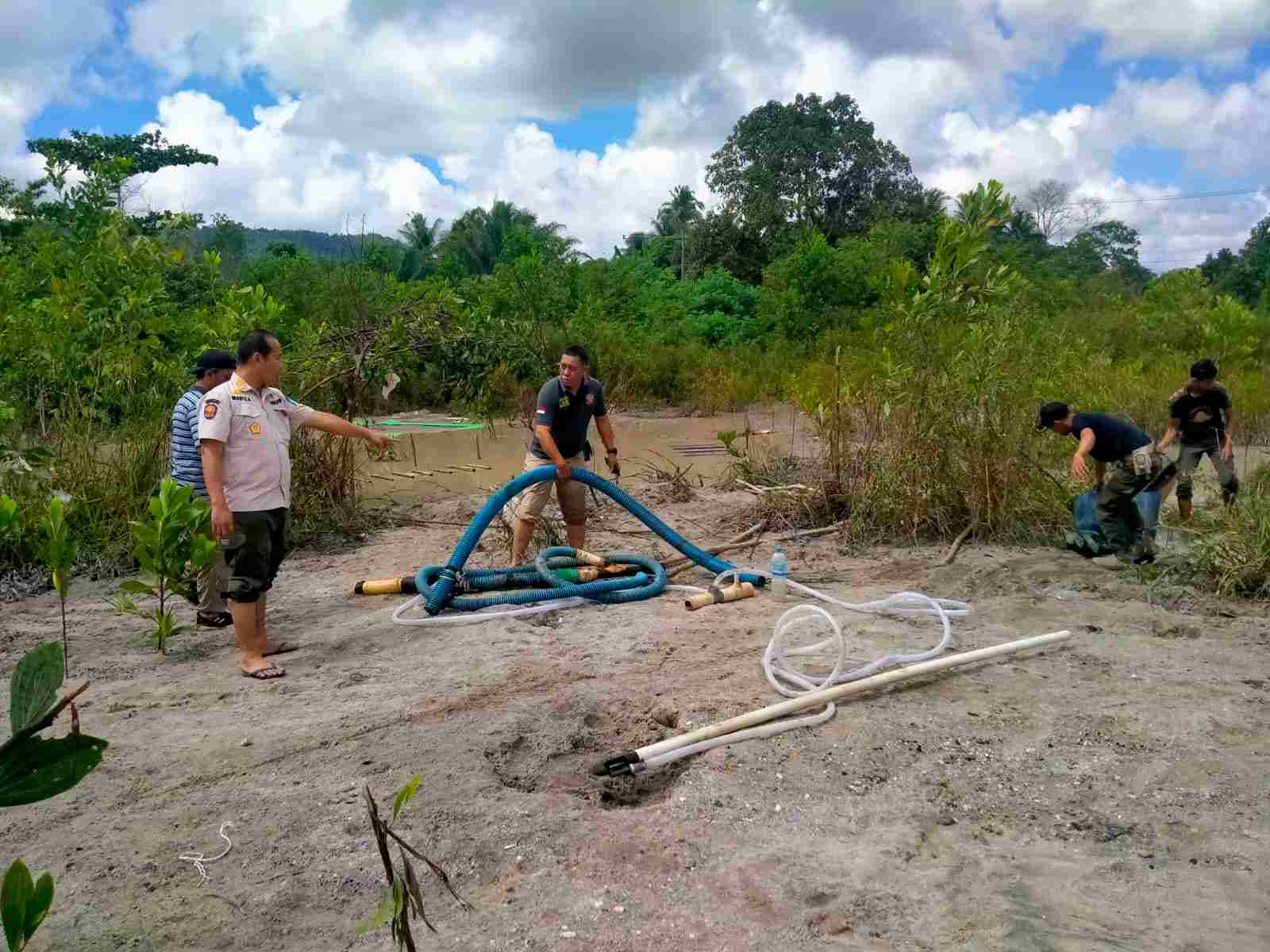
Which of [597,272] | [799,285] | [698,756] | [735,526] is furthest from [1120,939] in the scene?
[597,272]

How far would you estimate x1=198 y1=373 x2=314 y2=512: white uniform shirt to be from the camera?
4742 millimetres

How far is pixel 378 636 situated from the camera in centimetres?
564

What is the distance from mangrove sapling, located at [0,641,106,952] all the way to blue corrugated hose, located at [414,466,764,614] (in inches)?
172

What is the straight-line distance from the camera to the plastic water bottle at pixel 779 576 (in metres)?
6.02

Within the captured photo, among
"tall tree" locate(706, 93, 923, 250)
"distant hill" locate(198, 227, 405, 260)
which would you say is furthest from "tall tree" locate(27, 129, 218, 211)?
"tall tree" locate(706, 93, 923, 250)

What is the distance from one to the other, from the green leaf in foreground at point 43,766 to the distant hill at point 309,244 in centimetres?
814

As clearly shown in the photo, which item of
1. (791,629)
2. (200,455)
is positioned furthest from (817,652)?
(200,455)

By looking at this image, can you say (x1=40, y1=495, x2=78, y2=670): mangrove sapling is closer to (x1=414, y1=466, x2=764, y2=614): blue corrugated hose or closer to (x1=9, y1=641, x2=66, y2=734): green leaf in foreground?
(x1=414, y1=466, x2=764, y2=614): blue corrugated hose

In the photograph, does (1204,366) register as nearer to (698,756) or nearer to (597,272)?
(698,756)

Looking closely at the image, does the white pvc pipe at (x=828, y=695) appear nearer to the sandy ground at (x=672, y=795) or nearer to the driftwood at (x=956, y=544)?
the sandy ground at (x=672, y=795)

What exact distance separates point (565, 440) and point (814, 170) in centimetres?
3380

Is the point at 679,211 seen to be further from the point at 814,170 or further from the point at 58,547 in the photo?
the point at 58,547

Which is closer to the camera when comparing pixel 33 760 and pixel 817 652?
pixel 33 760

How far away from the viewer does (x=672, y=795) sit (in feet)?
11.8
